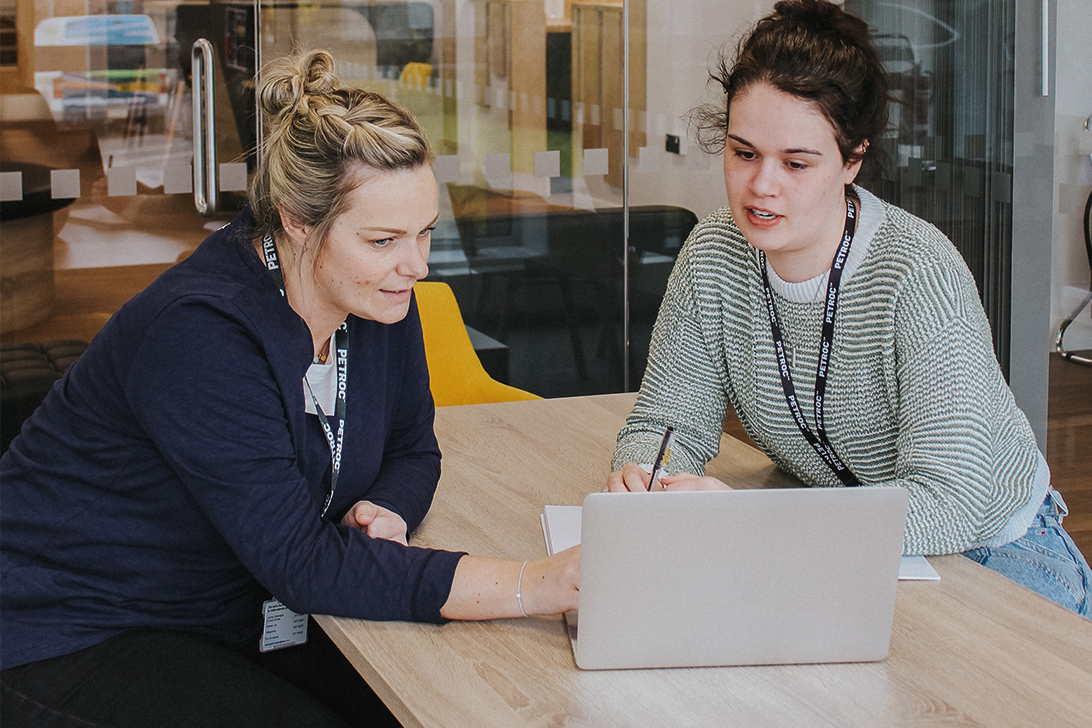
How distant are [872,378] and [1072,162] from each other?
2.15 meters

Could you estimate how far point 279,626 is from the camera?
1.54 m

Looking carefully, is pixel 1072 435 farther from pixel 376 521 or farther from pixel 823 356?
pixel 376 521

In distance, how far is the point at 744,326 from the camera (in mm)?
1783

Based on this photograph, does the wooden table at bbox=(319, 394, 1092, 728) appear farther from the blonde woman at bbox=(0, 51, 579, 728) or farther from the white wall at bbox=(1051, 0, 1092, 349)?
the white wall at bbox=(1051, 0, 1092, 349)

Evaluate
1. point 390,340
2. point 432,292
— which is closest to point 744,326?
point 390,340

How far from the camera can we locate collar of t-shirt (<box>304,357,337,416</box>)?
1.56m

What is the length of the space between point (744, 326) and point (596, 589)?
2.28ft

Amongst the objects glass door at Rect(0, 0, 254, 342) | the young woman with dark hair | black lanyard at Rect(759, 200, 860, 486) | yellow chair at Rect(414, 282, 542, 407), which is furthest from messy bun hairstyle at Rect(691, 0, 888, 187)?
glass door at Rect(0, 0, 254, 342)

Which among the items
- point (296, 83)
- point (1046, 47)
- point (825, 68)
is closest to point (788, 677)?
point (825, 68)

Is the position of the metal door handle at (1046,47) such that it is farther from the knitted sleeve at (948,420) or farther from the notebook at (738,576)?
the notebook at (738,576)

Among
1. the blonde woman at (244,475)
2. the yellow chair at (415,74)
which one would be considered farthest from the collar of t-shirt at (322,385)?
the yellow chair at (415,74)

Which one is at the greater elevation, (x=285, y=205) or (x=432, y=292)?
(x=285, y=205)

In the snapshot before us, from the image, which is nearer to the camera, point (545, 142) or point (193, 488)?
point (193, 488)

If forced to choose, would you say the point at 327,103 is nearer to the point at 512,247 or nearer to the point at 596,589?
the point at 596,589
